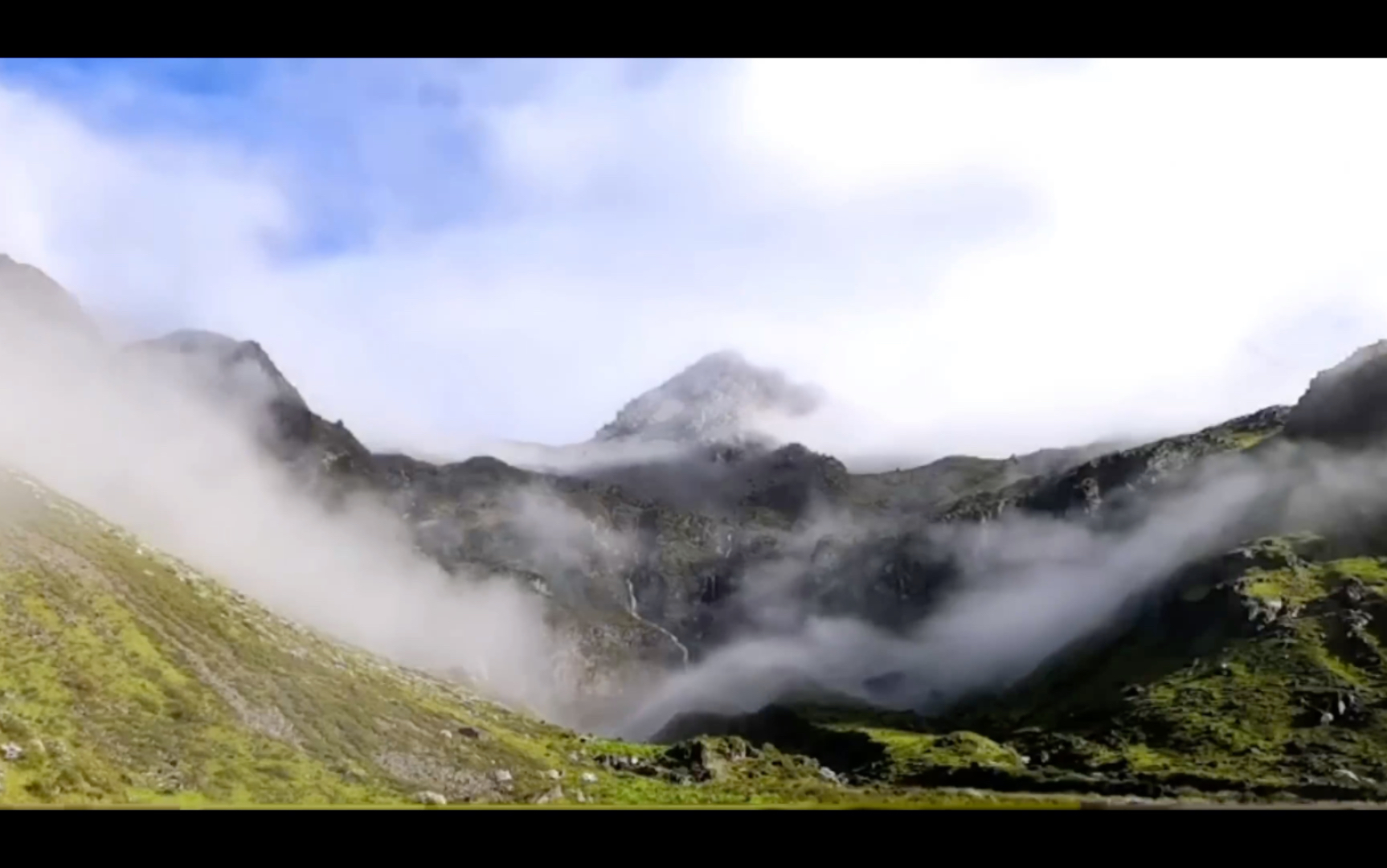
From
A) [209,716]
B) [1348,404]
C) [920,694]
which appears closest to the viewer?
[209,716]

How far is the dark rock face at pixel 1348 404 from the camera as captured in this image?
163250 millimetres

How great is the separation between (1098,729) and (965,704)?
2054 inches

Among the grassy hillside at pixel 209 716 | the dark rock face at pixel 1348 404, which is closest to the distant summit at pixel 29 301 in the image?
the grassy hillside at pixel 209 716

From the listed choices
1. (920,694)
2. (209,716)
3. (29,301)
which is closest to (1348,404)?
(920,694)

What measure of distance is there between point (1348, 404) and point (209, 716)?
164 meters

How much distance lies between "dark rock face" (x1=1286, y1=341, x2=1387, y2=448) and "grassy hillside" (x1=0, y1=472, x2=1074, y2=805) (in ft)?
319

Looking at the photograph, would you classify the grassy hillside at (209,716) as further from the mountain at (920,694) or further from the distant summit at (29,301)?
the distant summit at (29,301)

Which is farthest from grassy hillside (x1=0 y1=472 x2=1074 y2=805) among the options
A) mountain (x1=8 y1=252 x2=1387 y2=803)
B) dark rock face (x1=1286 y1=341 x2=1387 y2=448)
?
dark rock face (x1=1286 y1=341 x2=1387 y2=448)

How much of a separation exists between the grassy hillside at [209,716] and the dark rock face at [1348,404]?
97228 mm

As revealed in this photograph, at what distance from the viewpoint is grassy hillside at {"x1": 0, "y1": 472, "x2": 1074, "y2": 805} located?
59406 millimetres

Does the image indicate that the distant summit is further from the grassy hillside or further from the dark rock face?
the dark rock face

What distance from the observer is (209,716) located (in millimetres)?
70875

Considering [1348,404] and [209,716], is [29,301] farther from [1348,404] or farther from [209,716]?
[1348,404]
